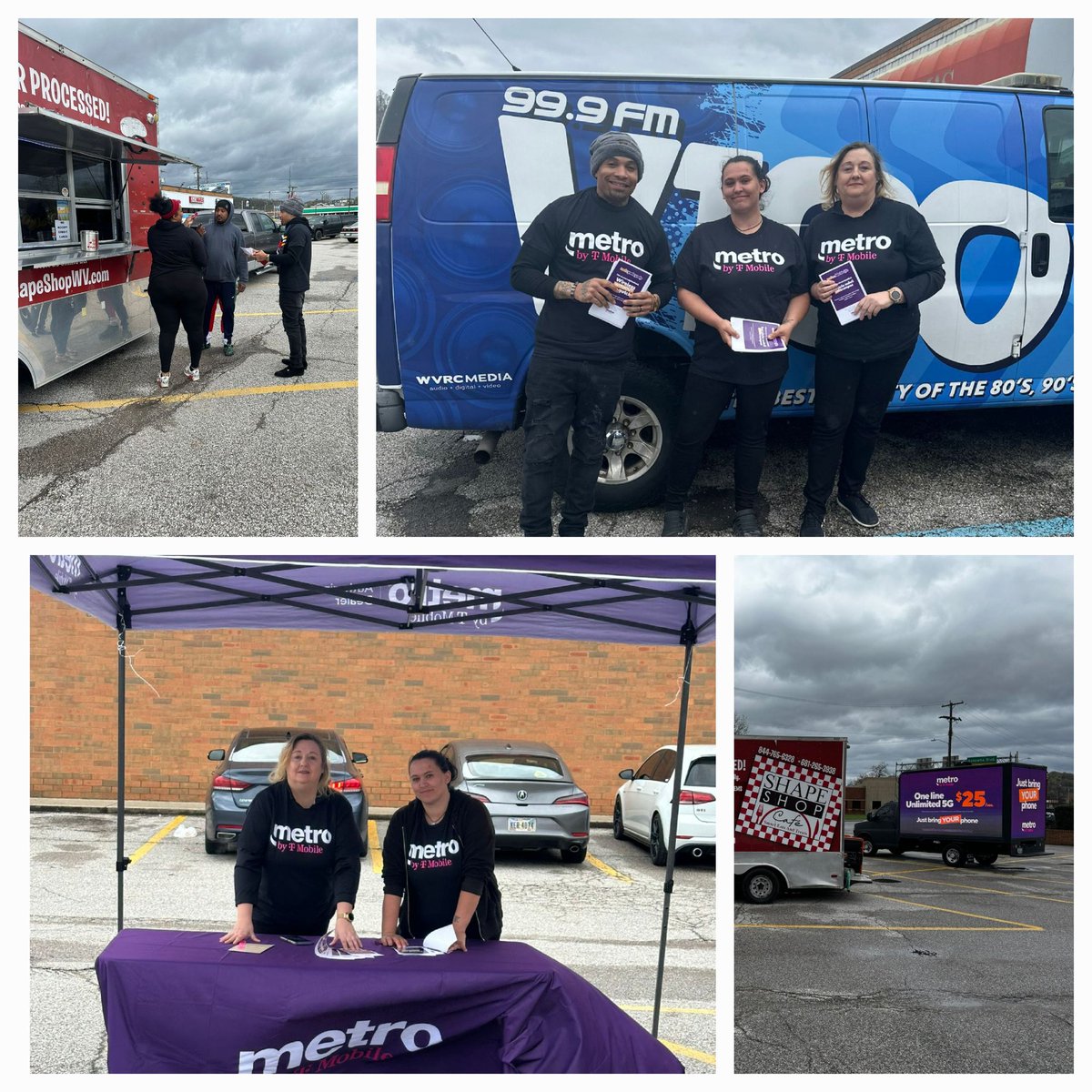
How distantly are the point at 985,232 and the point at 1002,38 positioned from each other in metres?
1.09

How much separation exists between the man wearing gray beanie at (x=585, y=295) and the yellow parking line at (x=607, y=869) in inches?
178

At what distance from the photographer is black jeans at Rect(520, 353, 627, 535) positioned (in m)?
4.59

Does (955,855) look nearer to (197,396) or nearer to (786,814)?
(786,814)

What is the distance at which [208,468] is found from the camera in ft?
20.8

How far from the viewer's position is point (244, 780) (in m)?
7.82

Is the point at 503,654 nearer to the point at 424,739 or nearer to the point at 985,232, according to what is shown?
the point at 424,739

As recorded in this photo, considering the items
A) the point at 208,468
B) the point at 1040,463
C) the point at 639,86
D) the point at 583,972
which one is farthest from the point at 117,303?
the point at 1040,463

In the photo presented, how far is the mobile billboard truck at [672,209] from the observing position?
467 cm

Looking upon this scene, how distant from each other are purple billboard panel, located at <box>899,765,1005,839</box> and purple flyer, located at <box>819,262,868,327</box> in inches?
560

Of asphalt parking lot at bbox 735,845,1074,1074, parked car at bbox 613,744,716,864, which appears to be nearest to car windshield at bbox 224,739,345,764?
parked car at bbox 613,744,716,864

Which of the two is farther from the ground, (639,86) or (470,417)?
(639,86)

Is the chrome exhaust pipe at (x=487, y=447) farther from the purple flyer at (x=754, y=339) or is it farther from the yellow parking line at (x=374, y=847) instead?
the yellow parking line at (x=374, y=847)

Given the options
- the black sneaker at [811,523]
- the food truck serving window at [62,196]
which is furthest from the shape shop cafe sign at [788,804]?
the food truck serving window at [62,196]

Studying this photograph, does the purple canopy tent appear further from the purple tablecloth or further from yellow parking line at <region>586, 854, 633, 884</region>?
yellow parking line at <region>586, 854, 633, 884</region>
